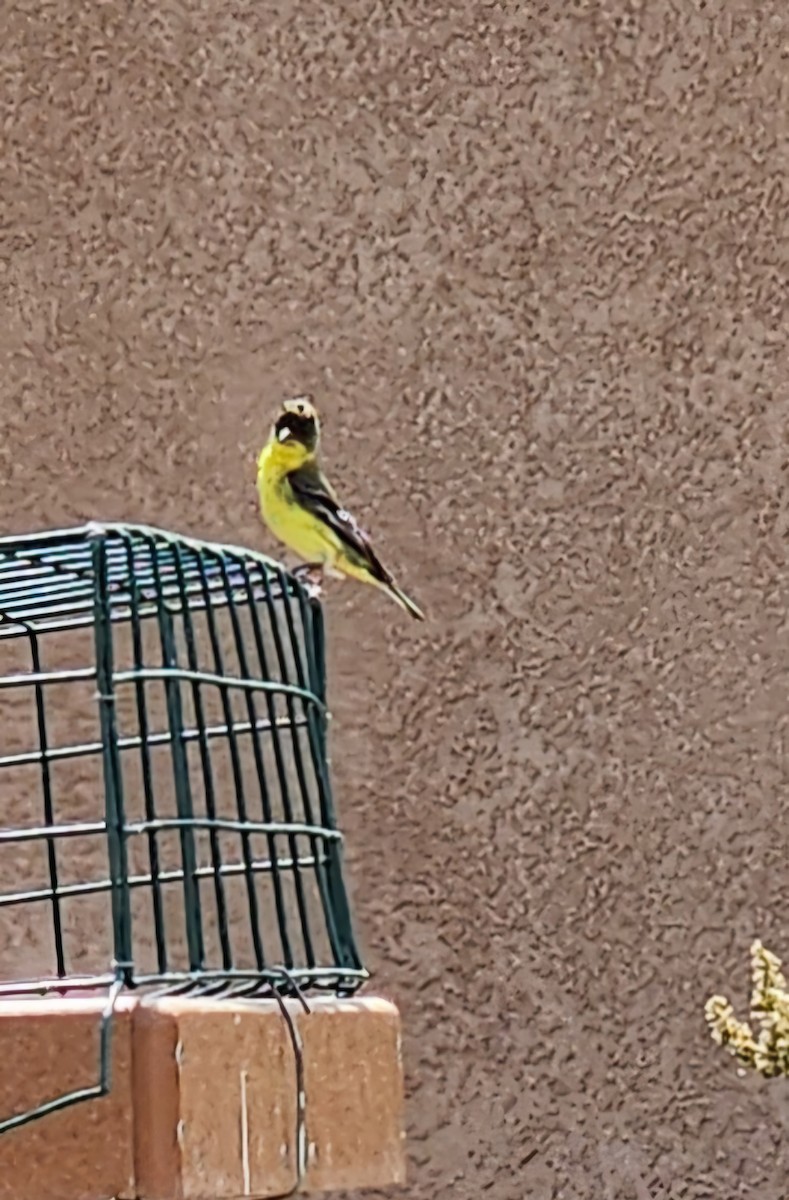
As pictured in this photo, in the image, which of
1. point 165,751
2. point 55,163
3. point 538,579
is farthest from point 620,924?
point 55,163

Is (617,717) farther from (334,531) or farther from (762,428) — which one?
(334,531)

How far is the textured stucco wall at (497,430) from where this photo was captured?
13.8 ft

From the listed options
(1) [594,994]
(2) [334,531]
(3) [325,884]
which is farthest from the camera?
(1) [594,994]

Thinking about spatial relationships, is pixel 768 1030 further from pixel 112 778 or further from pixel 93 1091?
pixel 93 1091

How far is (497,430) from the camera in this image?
4.34m

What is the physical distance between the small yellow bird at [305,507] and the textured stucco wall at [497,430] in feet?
2.48

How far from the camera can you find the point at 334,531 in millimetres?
3441

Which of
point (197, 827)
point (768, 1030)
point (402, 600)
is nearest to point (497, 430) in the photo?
point (402, 600)

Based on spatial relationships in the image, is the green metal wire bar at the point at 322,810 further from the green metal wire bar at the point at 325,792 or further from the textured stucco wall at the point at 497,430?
the textured stucco wall at the point at 497,430

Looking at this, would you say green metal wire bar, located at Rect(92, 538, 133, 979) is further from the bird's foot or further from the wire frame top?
the bird's foot

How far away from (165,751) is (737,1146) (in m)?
1.36

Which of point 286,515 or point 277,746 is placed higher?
point 286,515

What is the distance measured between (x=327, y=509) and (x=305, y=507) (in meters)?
0.04

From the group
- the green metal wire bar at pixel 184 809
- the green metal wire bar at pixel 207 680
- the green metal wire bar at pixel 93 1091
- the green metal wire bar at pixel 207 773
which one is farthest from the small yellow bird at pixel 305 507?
the green metal wire bar at pixel 93 1091
